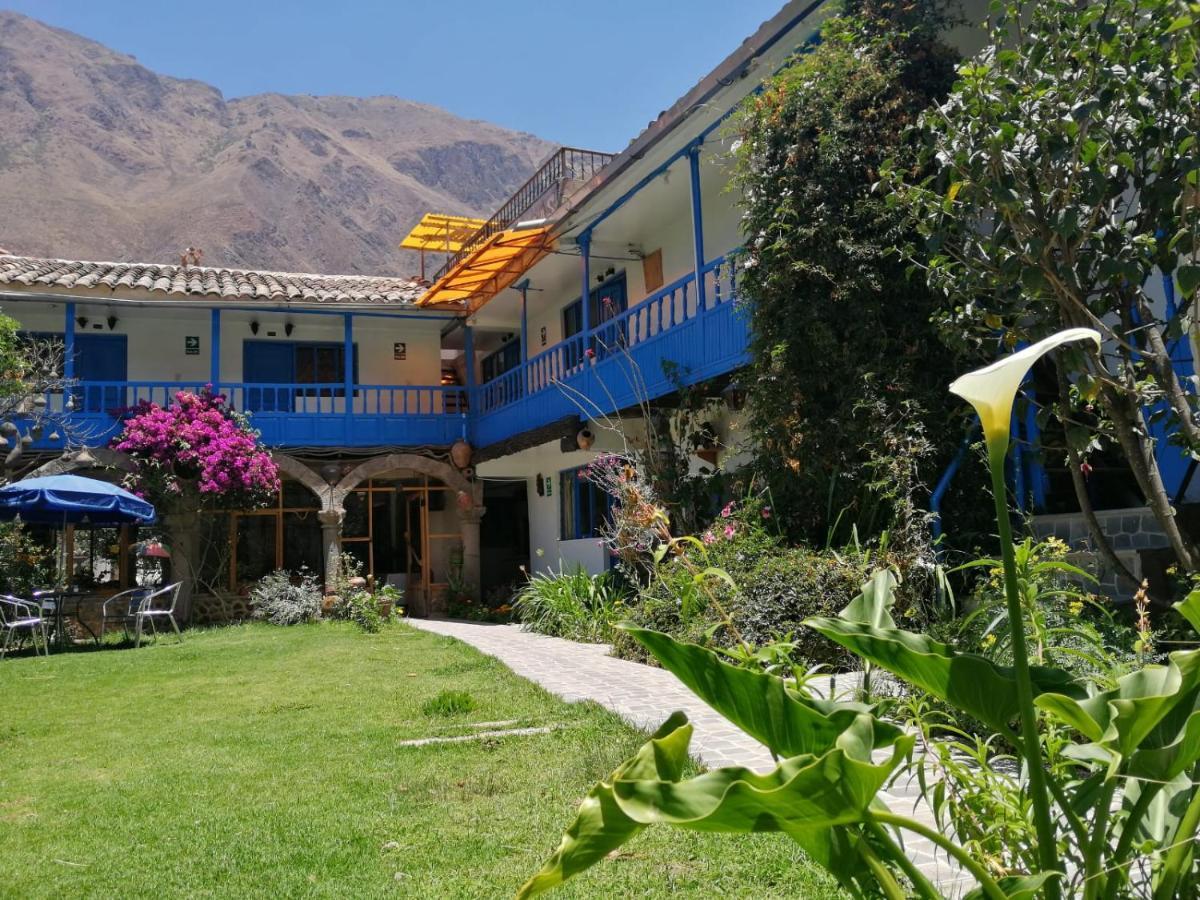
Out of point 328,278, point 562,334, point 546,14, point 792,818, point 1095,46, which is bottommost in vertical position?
point 792,818

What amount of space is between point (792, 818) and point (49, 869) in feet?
10.7

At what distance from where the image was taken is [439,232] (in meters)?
20.4

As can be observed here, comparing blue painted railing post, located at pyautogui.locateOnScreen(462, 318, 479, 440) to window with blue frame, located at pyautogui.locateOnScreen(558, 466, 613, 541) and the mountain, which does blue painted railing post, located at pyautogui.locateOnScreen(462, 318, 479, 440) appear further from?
the mountain

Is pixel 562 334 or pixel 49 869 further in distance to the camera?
pixel 562 334

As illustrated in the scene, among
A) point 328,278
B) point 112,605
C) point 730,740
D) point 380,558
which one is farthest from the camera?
point 328,278

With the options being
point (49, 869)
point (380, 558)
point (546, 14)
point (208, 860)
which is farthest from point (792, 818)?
point (546, 14)

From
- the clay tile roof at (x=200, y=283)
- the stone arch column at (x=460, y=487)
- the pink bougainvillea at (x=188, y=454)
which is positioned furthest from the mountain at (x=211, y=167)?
the pink bougainvillea at (x=188, y=454)

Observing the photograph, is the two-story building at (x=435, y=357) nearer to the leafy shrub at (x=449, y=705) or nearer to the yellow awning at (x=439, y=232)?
the yellow awning at (x=439, y=232)

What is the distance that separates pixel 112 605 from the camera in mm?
15039

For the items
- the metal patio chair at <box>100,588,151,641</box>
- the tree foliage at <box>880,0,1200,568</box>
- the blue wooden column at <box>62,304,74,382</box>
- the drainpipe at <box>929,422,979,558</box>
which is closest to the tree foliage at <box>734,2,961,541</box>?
the drainpipe at <box>929,422,979,558</box>

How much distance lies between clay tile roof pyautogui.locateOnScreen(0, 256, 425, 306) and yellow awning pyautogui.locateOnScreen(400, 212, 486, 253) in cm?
83

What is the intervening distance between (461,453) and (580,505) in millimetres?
2818

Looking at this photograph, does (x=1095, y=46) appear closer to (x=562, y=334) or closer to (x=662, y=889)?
(x=662, y=889)

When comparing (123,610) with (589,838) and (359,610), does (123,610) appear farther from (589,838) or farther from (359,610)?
(589,838)
